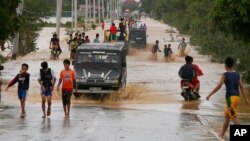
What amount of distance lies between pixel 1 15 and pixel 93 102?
5.06 metres

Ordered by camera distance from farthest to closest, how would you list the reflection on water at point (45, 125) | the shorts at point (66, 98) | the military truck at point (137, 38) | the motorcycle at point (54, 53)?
the military truck at point (137, 38) < the motorcycle at point (54, 53) < the shorts at point (66, 98) < the reflection on water at point (45, 125)

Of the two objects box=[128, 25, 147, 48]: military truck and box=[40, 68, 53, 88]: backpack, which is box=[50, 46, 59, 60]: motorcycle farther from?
box=[40, 68, 53, 88]: backpack

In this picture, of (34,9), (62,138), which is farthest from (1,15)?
A: (34,9)

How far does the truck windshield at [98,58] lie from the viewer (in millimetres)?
28734

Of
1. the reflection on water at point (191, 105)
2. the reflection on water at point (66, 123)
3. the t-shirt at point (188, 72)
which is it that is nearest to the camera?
the reflection on water at point (66, 123)

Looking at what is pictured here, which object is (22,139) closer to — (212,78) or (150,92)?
(150,92)

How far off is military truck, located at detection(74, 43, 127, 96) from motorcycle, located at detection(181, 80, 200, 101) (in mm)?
2486

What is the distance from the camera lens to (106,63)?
1128 inches

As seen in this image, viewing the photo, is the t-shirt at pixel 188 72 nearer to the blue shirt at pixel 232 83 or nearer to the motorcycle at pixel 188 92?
the motorcycle at pixel 188 92

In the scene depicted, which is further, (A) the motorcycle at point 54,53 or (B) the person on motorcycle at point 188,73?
(A) the motorcycle at point 54,53

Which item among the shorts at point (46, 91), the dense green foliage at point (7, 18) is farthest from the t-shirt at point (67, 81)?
the dense green foliage at point (7, 18)

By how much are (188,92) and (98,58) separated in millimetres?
3884

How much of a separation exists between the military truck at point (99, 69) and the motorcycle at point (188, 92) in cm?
249

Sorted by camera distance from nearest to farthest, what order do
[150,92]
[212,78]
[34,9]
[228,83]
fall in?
1. [228,83]
2. [150,92]
3. [212,78]
4. [34,9]
